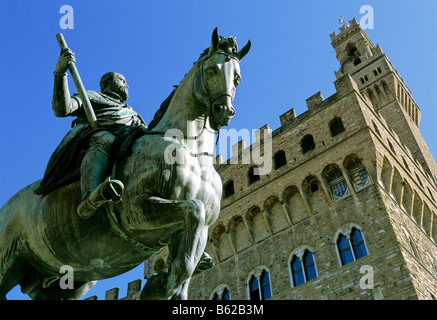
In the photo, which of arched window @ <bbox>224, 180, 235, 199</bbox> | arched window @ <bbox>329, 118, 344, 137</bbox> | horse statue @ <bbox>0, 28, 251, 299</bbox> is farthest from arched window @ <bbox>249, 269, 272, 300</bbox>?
horse statue @ <bbox>0, 28, 251, 299</bbox>

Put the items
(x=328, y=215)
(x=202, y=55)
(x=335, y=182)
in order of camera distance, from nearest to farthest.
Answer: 1. (x=202, y=55)
2. (x=328, y=215)
3. (x=335, y=182)

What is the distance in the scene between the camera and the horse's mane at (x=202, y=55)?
396cm

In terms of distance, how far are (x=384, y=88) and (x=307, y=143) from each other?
593 inches

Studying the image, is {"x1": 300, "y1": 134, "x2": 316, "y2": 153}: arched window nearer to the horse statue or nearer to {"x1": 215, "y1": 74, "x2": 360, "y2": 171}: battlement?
{"x1": 215, "y1": 74, "x2": 360, "y2": 171}: battlement

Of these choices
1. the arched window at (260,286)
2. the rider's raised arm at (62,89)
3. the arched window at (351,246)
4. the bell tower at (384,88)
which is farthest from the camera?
the bell tower at (384,88)

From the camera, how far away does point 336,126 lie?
21875mm

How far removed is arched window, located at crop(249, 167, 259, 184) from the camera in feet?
75.9

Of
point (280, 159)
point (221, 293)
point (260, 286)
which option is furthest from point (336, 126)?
point (221, 293)

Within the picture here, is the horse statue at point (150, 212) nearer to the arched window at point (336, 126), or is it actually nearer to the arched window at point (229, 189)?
→ the arched window at point (336, 126)

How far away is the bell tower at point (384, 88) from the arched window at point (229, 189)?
10667 mm

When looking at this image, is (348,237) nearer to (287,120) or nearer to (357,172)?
(357,172)

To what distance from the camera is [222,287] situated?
20750 millimetres

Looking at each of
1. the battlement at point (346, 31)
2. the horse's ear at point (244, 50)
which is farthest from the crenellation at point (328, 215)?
the battlement at point (346, 31)
